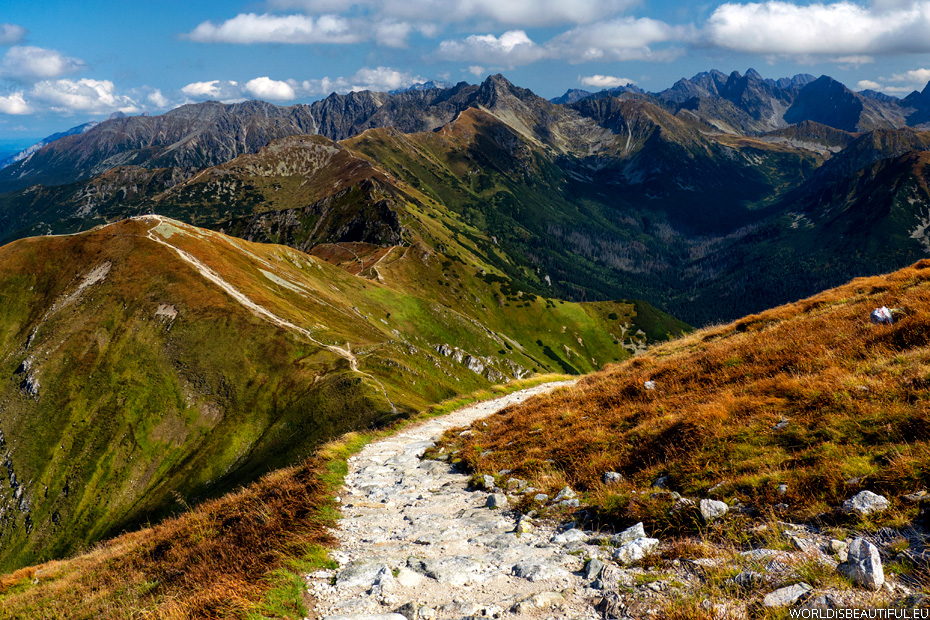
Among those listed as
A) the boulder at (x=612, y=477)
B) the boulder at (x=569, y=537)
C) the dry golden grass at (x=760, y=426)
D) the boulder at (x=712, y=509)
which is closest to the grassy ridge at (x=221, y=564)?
the boulder at (x=569, y=537)

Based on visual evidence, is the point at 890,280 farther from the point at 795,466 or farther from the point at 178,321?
the point at 178,321

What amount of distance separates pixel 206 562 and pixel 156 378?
111m

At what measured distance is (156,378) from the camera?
10094 cm

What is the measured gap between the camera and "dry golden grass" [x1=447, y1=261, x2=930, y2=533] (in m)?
8.90

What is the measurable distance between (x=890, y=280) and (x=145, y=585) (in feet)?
113

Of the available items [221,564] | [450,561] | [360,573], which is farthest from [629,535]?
[221,564]

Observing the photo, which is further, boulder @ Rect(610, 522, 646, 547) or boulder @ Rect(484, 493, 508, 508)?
boulder @ Rect(484, 493, 508, 508)

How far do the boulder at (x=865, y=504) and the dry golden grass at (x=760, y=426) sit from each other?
34 cm

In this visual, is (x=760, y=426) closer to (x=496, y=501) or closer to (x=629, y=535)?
(x=629, y=535)

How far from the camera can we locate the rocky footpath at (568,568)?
6.36m

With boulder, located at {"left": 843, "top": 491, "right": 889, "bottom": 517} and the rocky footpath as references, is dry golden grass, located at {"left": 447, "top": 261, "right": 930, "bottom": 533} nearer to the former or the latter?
boulder, located at {"left": 843, "top": 491, "right": 889, "bottom": 517}

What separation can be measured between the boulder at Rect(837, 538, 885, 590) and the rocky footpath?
1cm

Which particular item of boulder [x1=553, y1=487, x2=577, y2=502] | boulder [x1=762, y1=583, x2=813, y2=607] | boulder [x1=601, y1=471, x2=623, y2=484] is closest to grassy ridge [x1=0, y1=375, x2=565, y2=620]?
boulder [x1=553, y1=487, x2=577, y2=502]

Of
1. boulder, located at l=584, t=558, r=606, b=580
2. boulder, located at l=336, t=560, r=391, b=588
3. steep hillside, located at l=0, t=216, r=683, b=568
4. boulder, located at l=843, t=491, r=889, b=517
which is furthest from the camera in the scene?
steep hillside, located at l=0, t=216, r=683, b=568
